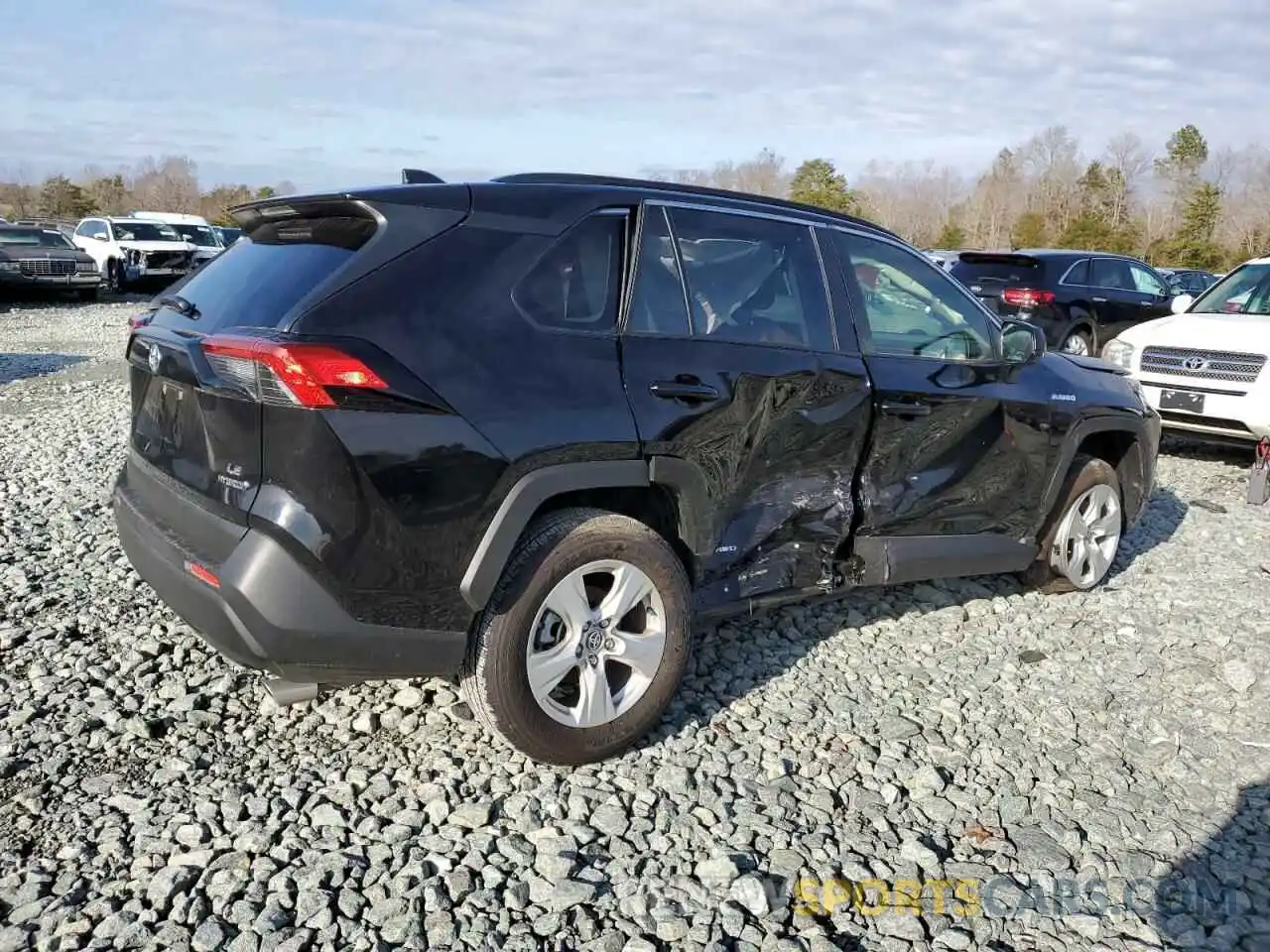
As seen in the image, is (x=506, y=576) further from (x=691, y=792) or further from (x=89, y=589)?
(x=89, y=589)

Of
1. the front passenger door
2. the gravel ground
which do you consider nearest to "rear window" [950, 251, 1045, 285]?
Answer: the front passenger door

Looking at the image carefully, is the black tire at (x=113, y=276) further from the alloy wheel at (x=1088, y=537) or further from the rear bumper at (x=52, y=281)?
the alloy wheel at (x=1088, y=537)

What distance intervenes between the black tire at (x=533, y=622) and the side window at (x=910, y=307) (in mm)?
1393

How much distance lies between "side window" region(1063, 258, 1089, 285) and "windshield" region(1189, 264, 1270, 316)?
13.0 ft

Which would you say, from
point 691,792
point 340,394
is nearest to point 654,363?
point 340,394

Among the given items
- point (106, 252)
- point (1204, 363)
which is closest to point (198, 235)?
point (106, 252)

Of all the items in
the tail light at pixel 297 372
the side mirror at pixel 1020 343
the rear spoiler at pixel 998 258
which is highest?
the rear spoiler at pixel 998 258

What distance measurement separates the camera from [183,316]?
3303mm

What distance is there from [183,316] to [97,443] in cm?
523

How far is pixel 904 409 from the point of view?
13.5ft

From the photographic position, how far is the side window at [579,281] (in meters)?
3.18

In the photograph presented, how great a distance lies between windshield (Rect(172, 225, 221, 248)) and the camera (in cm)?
2598

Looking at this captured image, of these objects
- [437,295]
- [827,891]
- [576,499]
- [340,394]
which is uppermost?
[437,295]

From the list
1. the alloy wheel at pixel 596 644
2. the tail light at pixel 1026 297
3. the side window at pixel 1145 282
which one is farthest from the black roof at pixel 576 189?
the side window at pixel 1145 282
